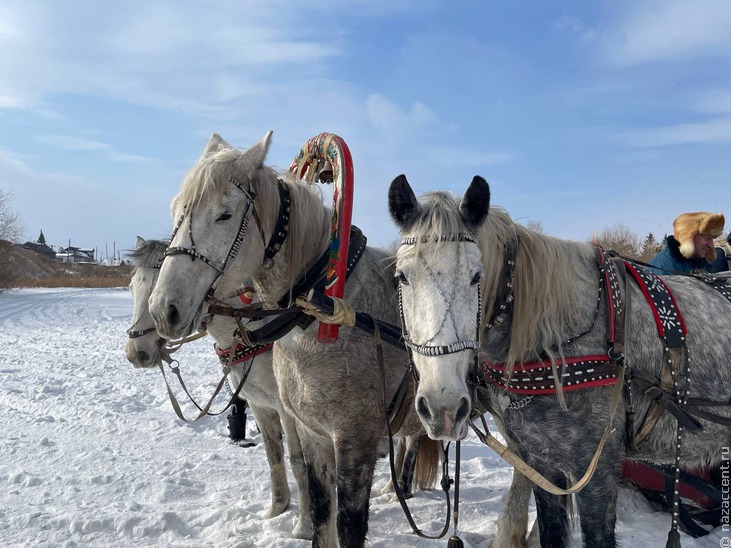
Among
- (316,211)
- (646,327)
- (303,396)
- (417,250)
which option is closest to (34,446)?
(303,396)

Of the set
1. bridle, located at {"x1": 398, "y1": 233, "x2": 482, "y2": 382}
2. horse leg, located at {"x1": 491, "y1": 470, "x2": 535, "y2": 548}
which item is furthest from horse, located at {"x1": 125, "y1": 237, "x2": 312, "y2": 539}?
bridle, located at {"x1": 398, "y1": 233, "x2": 482, "y2": 382}

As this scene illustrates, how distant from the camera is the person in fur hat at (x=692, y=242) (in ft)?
12.4

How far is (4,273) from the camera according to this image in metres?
30.6

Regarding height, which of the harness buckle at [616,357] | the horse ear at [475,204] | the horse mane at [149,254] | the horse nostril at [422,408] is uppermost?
the horse ear at [475,204]

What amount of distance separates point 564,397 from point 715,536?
2160 millimetres

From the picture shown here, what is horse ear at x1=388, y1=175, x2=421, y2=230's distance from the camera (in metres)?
2.17

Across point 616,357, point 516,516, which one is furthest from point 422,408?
point 516,516

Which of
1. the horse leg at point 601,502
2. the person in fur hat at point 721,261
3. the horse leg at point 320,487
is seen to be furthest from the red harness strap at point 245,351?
the person in fur hat at point 721,261

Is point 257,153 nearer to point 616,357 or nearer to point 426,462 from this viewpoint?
point 616,357

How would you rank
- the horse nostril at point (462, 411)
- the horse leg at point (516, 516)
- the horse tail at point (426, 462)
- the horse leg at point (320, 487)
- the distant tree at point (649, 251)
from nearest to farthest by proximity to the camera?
the horse nostril at point (462, 411) → the horse leg at point (320, 487) → the horse leg at point (516, 516) → the horse tail at point (426, 462) → the distant tree at point (649, 251)

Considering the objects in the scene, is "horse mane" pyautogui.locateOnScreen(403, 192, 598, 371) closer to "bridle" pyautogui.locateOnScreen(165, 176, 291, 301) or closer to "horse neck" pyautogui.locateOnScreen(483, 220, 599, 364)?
"horse neck" pyautogui.locateOnScreen(483, 220, 599, 364)

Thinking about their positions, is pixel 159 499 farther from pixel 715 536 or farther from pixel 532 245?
pixel 715 536

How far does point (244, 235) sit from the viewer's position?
2.66 meters

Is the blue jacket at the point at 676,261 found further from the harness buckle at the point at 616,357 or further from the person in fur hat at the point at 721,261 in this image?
the harness buckle at the point at 616,357
